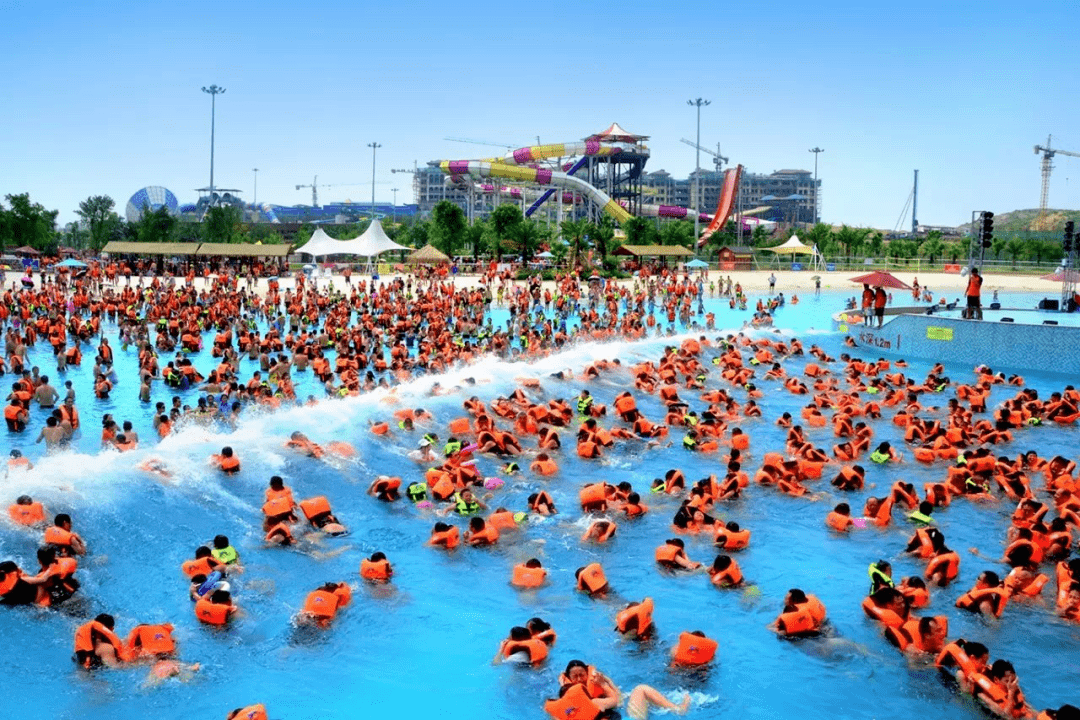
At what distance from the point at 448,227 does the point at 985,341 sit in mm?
47470

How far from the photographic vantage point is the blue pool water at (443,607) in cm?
959

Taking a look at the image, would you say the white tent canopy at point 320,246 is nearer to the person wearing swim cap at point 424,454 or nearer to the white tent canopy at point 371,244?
the white tent canopy at point 371,244

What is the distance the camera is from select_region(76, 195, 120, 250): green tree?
84562mm

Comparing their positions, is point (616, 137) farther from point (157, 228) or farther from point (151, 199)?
point (151, 199)

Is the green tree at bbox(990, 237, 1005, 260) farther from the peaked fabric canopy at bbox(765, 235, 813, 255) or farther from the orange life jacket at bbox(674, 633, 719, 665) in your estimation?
the orange life jacket at bbox(674, 633, 719, 665)

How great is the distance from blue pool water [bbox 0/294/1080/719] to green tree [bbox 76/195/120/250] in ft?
245

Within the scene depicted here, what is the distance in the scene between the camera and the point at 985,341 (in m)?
30.5

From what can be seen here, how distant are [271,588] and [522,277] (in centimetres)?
4704

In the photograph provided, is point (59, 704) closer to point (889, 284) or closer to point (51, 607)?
point (51, 607)

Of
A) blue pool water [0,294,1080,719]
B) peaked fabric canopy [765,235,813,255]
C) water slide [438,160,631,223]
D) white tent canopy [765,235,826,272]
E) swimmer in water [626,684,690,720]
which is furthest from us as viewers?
water slide [438,160,631,223]

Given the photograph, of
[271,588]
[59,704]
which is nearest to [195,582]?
[271,588]

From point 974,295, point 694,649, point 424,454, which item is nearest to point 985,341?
point 974,295

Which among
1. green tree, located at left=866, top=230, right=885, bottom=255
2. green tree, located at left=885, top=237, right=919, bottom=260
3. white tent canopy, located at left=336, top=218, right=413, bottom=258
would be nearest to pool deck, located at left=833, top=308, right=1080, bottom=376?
white tent canopy, located at left=336, top=218, right=413, bottom=258

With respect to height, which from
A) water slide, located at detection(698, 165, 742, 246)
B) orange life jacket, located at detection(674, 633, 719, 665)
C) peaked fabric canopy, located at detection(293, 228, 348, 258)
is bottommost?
orange life jacket, located at detection(674, 633, 719, 665)
